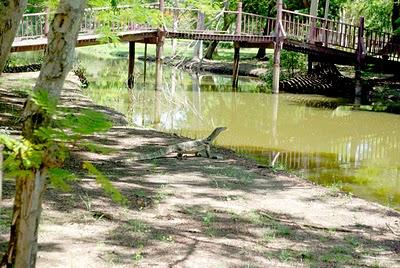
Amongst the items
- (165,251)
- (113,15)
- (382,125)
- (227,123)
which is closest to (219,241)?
(165,251)

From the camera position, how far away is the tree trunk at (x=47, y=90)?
2965 millimetres

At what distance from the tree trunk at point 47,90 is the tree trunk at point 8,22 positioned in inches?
13.0

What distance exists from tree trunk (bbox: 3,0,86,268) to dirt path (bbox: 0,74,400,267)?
1.85 metres

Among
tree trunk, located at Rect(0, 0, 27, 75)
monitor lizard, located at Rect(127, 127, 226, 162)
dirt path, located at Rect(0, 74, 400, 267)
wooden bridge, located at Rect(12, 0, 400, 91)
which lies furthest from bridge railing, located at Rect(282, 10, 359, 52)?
tree trunk, located at Rect(0, 0, 27, 75)

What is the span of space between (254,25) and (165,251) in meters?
22.6

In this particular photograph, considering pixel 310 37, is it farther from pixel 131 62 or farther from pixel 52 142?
pixel 52 142

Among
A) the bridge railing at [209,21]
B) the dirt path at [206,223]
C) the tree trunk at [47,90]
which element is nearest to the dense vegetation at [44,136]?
the tree trunk at [47,90]

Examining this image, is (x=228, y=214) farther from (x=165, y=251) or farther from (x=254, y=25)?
(x=254, y=25)

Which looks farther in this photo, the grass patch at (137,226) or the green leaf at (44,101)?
the grass patch at (137,226)

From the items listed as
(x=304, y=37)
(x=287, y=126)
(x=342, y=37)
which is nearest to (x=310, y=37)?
(x=304, y=37)

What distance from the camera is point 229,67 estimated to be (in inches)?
1516

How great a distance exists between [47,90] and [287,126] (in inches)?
597

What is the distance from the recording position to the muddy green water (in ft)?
38.8

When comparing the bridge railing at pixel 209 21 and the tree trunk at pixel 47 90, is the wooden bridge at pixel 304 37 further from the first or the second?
Answer: the tree trunk at pixel 47 90
